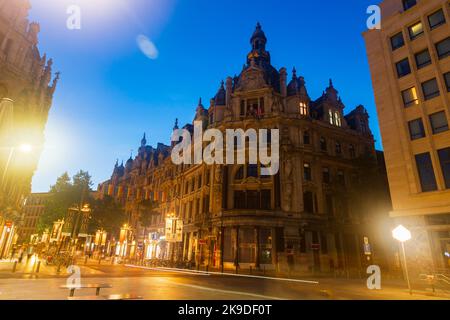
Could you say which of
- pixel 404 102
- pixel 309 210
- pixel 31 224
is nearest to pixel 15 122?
pixel 309 210

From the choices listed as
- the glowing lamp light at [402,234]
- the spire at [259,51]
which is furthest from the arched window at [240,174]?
the glowing lamp light at [402,234]

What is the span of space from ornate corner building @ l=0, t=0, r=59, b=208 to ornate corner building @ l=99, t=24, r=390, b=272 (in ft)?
62.6

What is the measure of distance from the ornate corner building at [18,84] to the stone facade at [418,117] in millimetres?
33525

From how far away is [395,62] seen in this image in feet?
75.5

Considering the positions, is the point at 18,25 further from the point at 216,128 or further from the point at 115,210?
the point at 115,210

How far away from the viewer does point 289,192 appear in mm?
33500

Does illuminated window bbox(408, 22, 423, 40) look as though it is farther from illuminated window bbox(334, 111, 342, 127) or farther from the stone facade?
illuminated window bbox(334, 111, 342, 127)

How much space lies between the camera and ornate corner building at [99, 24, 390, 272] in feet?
105

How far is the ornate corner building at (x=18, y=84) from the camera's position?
86.1 ft

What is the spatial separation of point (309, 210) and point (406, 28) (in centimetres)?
2186

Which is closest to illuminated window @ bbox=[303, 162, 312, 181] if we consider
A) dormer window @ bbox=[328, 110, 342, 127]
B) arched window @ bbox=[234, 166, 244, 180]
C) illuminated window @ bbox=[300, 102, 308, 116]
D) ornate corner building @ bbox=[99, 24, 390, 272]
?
ornate corner building @ bbox=[99, 24, 390, 272]

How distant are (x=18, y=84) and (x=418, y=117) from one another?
3791 centimetres

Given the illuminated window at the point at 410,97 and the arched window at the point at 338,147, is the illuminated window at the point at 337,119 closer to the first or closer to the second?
the arched window at the point at 338,147
